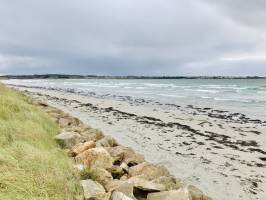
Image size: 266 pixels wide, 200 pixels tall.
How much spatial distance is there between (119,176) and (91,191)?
6.87 ft

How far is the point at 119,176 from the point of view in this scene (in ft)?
23.1

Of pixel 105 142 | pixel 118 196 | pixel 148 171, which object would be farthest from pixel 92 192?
pixel 105 142

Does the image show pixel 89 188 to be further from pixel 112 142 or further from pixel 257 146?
pixel 257 146

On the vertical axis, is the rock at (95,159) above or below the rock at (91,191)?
below

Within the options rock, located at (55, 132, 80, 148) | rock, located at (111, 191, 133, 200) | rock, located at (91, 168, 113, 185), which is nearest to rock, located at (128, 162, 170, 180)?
rock, located at (91, 168, 113, 185)

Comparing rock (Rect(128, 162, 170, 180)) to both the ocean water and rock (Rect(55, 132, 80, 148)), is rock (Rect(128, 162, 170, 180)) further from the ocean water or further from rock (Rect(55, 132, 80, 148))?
the ocean water

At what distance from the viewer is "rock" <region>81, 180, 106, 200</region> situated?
4.88m

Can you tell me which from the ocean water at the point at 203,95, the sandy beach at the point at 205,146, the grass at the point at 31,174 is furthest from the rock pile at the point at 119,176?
the ocean water at the point at 203,95

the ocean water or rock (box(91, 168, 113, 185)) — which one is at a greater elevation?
rock (box(91, 168, 113, 185))

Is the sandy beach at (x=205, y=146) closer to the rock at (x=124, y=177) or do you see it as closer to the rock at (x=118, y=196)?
the rock at (x=124, y=177)

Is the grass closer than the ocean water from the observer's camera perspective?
Yes

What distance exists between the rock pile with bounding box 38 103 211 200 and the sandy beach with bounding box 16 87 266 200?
4.96 feet

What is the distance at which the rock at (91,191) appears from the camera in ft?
16.0

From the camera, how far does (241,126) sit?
18859mm
